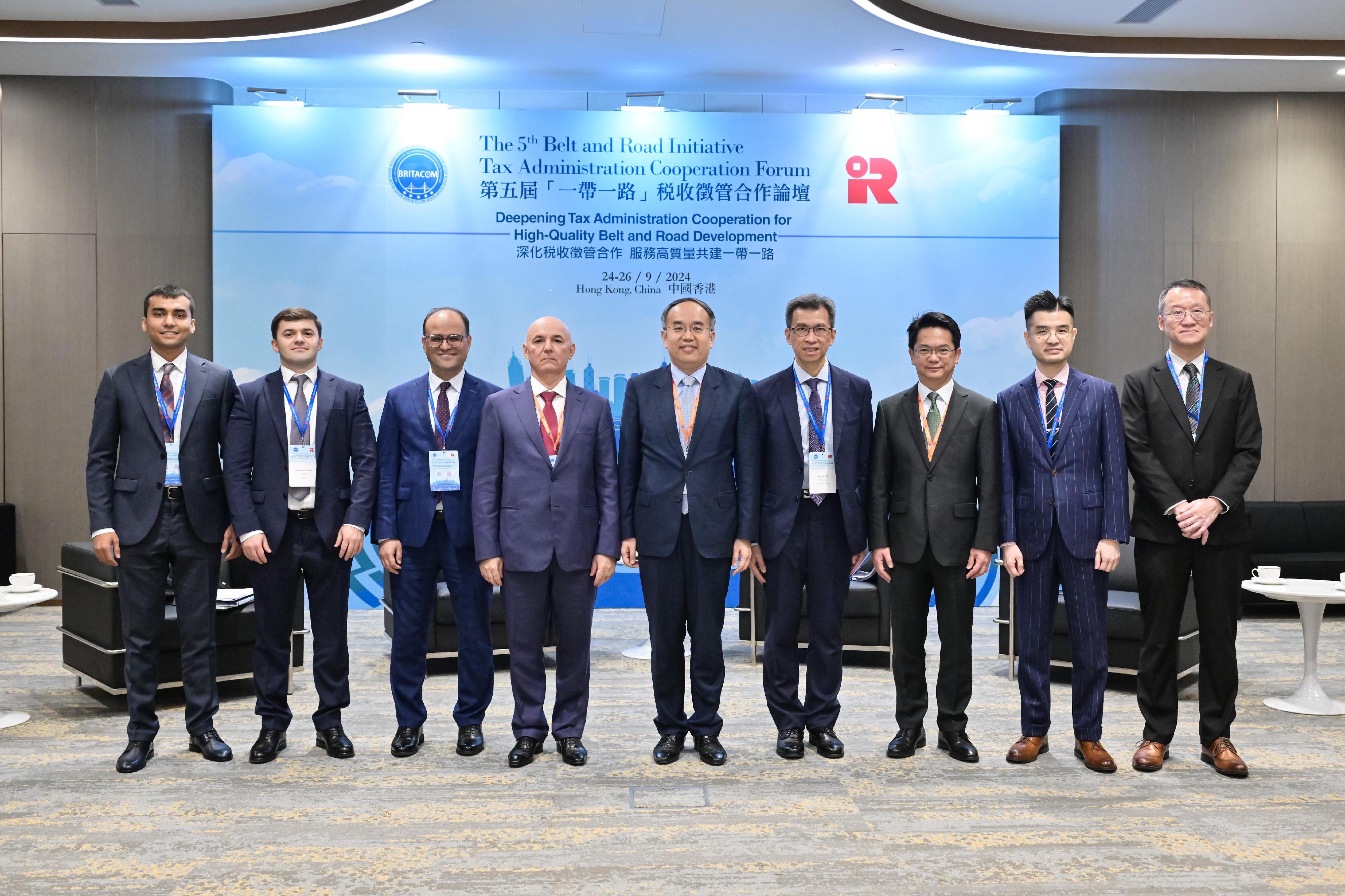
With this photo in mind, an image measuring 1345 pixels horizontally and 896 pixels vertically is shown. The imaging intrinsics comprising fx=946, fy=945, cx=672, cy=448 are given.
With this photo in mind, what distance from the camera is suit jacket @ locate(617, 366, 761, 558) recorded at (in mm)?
3559

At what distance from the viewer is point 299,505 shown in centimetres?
364

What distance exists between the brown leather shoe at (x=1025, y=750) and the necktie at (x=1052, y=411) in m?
1.12

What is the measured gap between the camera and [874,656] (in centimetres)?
552

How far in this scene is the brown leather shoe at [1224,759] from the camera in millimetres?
3541

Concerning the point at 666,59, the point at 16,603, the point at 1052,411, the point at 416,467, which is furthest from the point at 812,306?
the point at 666,59

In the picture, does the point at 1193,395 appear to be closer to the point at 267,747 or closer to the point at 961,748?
the point at 961,748

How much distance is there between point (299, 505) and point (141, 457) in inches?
24.2

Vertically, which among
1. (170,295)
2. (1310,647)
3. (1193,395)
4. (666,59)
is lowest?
(1310,647)

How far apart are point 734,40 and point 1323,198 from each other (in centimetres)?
504

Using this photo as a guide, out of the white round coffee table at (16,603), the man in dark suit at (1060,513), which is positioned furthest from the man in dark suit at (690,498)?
the white round coffee table at (16,603)

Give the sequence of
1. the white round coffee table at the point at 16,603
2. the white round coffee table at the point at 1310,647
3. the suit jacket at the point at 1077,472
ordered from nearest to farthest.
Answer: the suit jacket at the point at 1077,472
the white round coffee table at the point at 16,603
the white round coffee table at the point at 1310,647

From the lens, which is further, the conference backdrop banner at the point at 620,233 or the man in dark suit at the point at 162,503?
the conference backdrop banner at the point at 620,233

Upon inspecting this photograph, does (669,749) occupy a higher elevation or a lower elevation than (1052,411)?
lower

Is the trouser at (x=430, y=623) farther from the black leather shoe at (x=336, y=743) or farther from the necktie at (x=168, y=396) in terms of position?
the necktie at (x=168, y=396)
